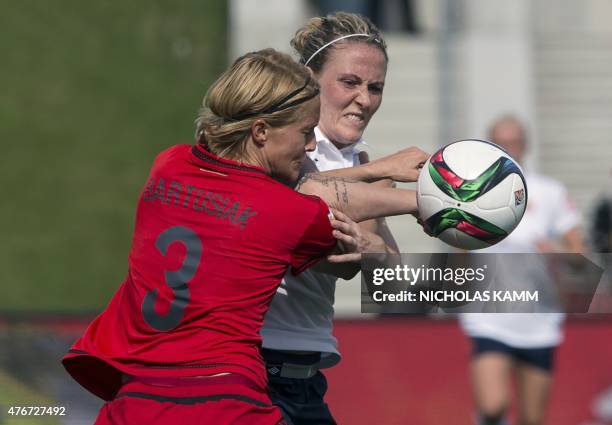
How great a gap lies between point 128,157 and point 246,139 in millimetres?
9577

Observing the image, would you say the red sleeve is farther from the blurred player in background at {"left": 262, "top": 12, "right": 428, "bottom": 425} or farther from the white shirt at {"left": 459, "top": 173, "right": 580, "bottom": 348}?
the white shirt at {"left": 459, "top": 173, "right": 580, "bottom": 348}

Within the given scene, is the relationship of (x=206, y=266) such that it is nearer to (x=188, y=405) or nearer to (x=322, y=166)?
(x=188, y=405)

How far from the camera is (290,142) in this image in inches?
122

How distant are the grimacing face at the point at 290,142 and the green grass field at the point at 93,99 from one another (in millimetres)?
9344

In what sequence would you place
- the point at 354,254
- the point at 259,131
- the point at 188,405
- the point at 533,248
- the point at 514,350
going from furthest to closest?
the point at 533,248, the point at 514,350, the point at 354,254, the point at 259,131, the point at 188,405

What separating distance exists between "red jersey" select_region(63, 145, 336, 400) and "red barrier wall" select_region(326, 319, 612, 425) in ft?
13.8

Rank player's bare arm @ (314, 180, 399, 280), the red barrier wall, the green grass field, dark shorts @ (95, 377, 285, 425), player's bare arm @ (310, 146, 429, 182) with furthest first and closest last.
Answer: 1. the green grass field
2. the red barrier wall
3. player's bare arm @ (310, 146, 429, 182)
4. player's bare arm @ (314, 180, 399, 280)
5. dark shorts @ (95, 377, 285, 425)

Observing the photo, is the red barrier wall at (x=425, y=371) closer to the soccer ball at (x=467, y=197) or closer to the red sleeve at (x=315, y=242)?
the soccer ball at (x=467, y=197)

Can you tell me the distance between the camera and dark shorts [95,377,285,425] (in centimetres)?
286

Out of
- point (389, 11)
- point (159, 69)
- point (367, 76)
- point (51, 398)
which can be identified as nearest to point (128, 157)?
point (159, 69)

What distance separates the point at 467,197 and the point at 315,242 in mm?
621

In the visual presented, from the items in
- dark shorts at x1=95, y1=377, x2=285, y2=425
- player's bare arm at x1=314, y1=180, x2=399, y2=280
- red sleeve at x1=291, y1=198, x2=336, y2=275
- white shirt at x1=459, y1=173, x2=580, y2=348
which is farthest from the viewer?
white shirt at x1=459, y1=173, x2=580, y2=348

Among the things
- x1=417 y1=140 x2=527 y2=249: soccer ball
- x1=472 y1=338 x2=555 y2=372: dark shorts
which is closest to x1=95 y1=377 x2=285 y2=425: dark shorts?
x1=417 y1=140 x2=527 y2=249: soccer ball

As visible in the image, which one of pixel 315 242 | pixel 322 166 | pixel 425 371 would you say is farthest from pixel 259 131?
pixel 425 371
